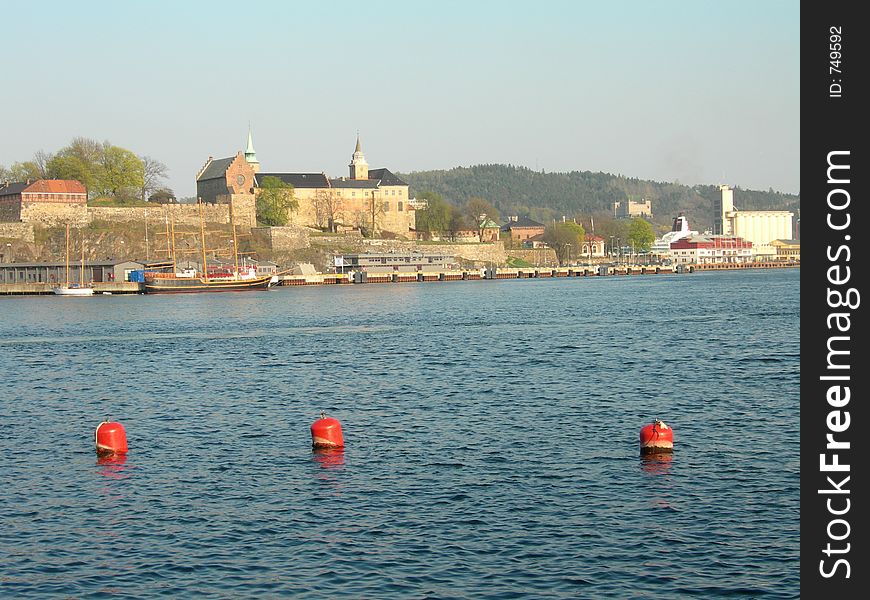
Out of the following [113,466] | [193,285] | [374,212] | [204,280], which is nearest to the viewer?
[113,466]

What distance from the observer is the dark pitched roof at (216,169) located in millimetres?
158125

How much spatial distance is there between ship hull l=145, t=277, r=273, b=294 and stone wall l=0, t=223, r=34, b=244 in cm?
2413

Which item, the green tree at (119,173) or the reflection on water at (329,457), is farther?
the green tree at (119,173)

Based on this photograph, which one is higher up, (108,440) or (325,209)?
(325,209)

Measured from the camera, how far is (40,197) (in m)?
136

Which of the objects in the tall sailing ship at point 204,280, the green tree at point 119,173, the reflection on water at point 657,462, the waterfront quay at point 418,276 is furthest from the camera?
the green tree at point 119,173

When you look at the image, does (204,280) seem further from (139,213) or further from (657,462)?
(657,462)

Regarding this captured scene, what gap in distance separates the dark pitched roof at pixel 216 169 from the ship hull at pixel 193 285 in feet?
129

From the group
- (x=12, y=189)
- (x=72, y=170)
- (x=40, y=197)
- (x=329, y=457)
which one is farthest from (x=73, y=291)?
(x=329, y=457)

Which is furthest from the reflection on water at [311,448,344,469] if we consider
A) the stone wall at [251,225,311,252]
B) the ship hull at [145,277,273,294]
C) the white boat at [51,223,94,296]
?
the stone wall at [251,225,311,252]

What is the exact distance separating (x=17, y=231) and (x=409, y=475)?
121 meters

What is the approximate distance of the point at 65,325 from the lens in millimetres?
72500
